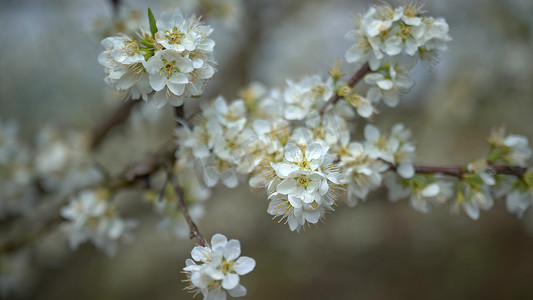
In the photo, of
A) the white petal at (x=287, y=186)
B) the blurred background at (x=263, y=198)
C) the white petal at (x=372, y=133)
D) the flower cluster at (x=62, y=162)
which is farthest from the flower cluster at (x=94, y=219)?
the blurred background at (x=263, y=198)

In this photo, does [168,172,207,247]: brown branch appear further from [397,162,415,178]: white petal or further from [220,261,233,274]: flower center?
[397,162,415,178]: white petal

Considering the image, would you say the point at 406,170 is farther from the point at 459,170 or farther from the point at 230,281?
the point at 230,281

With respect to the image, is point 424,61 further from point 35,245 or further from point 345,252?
point 345,252

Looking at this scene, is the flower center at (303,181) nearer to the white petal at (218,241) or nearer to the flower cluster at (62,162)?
the white petal at (218,241)

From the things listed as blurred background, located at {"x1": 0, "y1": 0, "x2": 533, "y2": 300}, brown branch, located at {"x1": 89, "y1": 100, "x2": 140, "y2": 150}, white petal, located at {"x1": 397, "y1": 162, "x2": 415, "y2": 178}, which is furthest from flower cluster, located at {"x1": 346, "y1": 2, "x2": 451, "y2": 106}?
blurred background, located at {"x1": 0, "y1": 0, "x2": 533, "y2": 300}

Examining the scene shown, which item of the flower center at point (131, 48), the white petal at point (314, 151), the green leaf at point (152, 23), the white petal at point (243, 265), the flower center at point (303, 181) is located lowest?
the white petal at point (243, 265)
